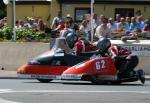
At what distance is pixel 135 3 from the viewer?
35188 millimetres

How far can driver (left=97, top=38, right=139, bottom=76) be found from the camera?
20297mm

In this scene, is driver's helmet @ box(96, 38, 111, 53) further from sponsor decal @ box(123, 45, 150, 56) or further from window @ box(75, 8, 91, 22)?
window @ box(75, 8, 91, 22)

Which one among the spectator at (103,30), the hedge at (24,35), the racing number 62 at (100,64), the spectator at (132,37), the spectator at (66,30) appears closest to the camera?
the racing number 62 at (100,64)

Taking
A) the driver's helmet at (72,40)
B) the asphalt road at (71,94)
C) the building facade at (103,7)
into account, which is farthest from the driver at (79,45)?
the building facade at (103,7)

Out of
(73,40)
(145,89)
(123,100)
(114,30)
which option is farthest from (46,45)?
(123,100)

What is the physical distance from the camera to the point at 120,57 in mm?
20422

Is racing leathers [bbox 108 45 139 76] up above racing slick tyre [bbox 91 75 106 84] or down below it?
above

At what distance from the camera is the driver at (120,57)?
2030 cm

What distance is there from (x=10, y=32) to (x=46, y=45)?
2.26 metres

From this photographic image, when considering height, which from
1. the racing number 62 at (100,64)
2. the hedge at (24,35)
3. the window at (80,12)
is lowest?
the racing number 62 at (100,64)

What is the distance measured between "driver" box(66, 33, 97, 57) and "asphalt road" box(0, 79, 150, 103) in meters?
1.70

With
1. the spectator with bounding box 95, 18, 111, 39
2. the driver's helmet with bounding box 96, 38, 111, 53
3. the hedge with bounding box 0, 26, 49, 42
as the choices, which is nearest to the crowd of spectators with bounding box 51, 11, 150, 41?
the spectator with bounding box 95, 18, 111, 39

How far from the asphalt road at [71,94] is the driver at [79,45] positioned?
1.70 metres

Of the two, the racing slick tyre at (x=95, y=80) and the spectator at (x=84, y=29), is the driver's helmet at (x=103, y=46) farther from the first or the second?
the spectator at (x=84, y=29)
